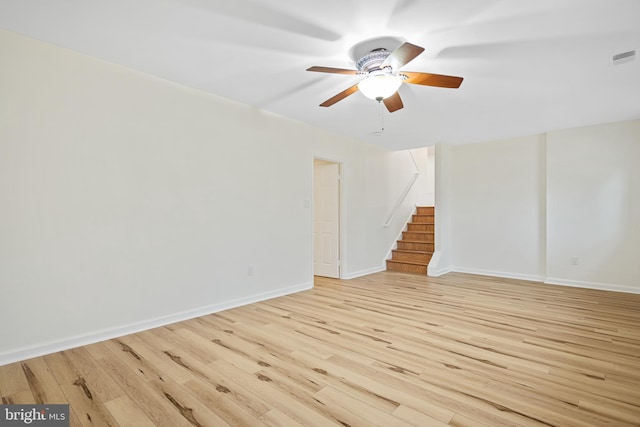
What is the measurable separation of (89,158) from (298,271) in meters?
2.85

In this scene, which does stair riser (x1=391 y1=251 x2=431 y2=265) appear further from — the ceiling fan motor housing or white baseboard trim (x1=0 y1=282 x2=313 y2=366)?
the ceiling fan motor housing

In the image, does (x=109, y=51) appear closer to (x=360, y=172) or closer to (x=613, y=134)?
(x=360, y=172)

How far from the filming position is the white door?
17.6ft

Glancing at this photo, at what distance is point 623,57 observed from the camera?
2604 mm

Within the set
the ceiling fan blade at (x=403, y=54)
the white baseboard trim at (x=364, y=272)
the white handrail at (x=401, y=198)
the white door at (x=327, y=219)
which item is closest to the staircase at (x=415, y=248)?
the white baseboard trim at (x=364, y=272)

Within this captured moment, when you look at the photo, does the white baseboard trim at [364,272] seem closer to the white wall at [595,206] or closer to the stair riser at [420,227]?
the stair riser at [420,227]

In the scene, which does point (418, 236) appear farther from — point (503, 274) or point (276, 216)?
point (276, 216)

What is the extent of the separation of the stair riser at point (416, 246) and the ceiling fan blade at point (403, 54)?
473cm

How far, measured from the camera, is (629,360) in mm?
2316

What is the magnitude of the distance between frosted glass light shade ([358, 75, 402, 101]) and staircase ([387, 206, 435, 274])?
4.27 m

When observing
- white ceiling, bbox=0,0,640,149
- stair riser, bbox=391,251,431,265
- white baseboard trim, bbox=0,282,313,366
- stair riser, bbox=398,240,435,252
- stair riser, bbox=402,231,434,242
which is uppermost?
white ceiling, bbox=0,0,640,149

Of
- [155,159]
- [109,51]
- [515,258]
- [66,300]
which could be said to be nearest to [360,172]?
[515,258]

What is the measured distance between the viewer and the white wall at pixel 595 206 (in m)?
4.38

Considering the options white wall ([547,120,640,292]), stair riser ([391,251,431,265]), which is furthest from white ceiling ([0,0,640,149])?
stair riser ([391,251,431,265])
